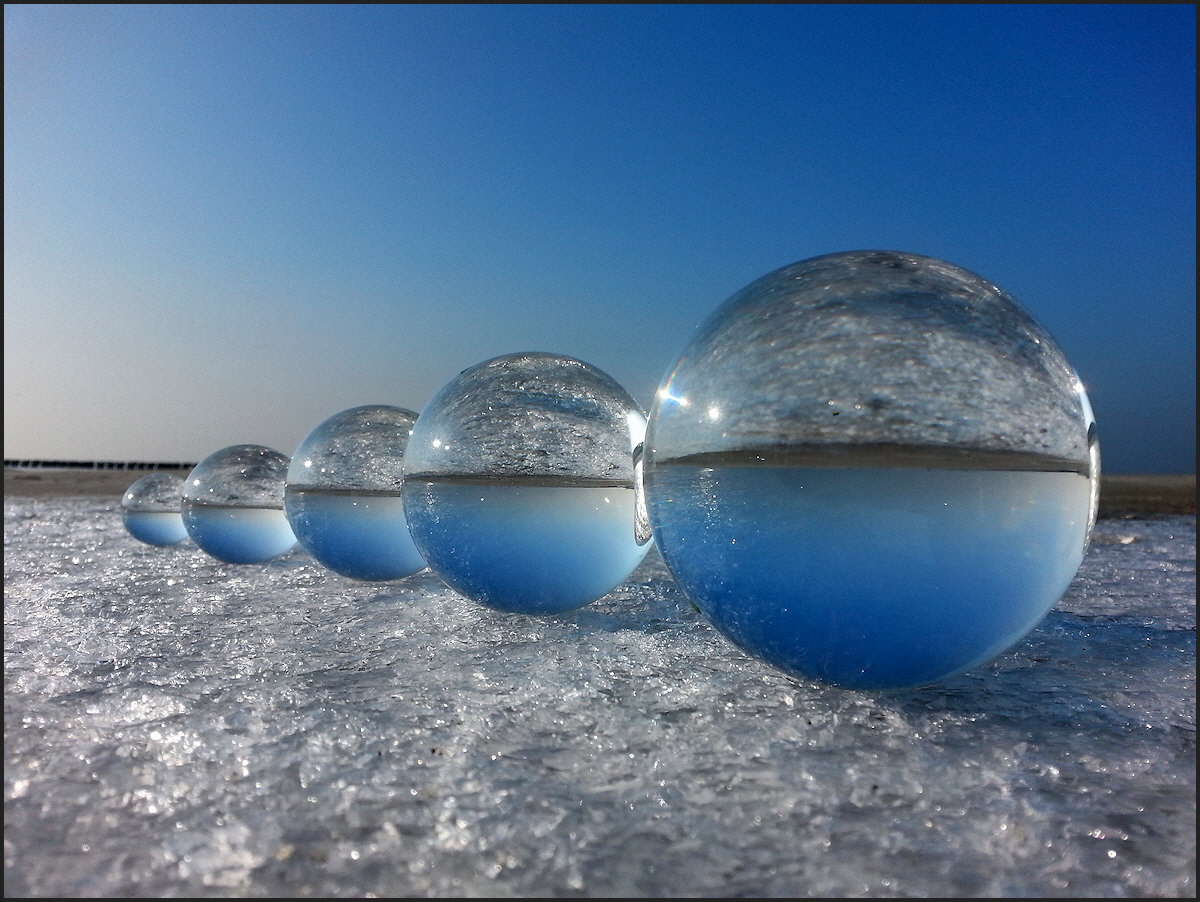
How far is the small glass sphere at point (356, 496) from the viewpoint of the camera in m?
4.59

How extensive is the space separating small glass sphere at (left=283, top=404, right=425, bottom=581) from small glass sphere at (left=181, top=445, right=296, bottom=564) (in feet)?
3.26

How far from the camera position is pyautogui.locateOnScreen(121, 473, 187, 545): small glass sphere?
22.1 feet

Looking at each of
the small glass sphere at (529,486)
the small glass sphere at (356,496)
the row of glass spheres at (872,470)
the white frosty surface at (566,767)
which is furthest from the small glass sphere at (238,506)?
the row of glass spheres at (872,470)

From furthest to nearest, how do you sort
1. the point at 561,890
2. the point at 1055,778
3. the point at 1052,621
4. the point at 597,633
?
the point at 1052,621
the point at 597,633
the point at 1055,778
the point at 561,890

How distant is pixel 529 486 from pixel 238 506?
314 centimetres

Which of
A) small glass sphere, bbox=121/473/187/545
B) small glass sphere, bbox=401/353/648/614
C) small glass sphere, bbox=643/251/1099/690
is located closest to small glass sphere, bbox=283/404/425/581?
small glass sphere, bbox=401/353/648/614

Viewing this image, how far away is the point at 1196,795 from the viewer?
6.40 ft

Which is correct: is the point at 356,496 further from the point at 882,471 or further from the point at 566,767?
the point at 882,471

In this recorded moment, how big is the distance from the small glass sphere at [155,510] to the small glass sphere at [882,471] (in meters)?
5.69

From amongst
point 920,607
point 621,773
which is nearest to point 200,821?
point 621,773

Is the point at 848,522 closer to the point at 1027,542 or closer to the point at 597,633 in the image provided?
the point at 1027,542

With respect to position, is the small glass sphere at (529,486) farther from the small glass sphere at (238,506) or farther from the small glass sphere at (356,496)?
the small glass sphere at (238,506)

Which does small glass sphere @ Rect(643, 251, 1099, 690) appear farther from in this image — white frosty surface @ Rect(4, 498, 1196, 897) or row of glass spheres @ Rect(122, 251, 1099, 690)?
white frosty surface @ Rect(4, 498, 1196, 897)

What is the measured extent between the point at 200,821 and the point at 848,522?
175 cm
